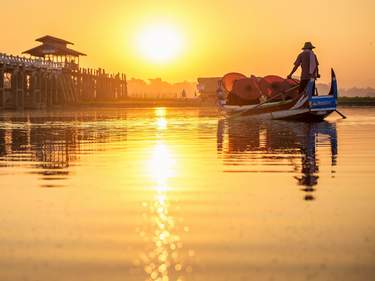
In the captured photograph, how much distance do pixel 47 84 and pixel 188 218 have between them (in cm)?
7217

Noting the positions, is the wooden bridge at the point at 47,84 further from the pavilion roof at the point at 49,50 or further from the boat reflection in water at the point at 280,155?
the boat reflection in water at the point at 280,155

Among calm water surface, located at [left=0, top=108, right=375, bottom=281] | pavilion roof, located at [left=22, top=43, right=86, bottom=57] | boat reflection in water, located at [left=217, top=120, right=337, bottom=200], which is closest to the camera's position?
calm water surface, located at [left=0, top=108, right=375, bottom=281]

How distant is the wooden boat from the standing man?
30 centimetres

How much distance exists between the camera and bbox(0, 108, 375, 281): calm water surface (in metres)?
5.12

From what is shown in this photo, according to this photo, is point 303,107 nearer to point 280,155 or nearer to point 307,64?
point 307,64

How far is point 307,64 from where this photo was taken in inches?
1309

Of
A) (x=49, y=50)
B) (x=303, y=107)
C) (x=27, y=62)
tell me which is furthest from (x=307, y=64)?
(x=49, y=50)

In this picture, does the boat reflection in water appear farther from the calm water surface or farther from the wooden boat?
the wooden boat

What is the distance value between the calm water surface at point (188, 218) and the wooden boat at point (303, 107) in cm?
1987

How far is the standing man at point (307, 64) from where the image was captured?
33281 millimetres

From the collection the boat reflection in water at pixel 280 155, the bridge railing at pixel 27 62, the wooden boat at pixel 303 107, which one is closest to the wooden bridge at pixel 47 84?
the bridge railing at pixel 27 62

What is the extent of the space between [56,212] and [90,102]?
83.4 metres

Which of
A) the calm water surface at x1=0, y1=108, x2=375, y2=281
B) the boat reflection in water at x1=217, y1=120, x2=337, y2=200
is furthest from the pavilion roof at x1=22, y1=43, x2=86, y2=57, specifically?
the calm water surface at x1=0, y1=108, x2=375, y2=281

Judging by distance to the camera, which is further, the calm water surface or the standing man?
the standing man
